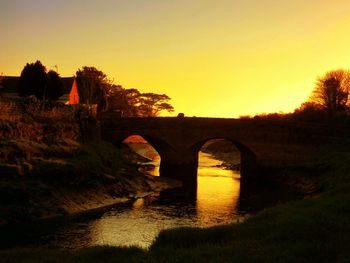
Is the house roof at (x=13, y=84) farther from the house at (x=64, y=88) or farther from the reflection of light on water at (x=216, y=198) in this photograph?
the reflection of light on water at (x=216, y=198)

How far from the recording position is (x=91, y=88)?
90.4m

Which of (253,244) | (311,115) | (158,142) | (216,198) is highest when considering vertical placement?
(311,115)

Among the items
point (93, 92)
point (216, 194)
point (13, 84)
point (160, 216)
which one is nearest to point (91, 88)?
point (93, 92)

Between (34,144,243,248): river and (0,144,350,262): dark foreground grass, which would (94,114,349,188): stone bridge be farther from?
(0,144,350,262): dark foreground grass

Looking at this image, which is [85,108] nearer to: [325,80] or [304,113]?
[304,113]

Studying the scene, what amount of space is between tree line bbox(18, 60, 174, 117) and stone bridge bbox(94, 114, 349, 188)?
16186 mm

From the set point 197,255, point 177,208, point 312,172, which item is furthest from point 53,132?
point 197,255

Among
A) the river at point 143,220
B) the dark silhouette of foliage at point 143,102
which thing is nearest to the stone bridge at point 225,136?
the river at point 143,220

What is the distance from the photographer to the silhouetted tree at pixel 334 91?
83.8 m

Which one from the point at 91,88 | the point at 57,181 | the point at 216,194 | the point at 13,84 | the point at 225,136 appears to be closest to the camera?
the point at 57,181

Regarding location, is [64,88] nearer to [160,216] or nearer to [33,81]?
[33,81]

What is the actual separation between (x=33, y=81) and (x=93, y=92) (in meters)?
23.8

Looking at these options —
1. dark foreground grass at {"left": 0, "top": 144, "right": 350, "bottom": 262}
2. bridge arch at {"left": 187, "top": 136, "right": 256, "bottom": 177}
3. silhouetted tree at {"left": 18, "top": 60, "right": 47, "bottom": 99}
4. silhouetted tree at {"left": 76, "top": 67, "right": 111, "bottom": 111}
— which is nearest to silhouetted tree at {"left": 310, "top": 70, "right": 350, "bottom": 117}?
bridge arch at {"left": 187, "top": 136, "right": 256, "bottom": 177}

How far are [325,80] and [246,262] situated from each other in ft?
262
